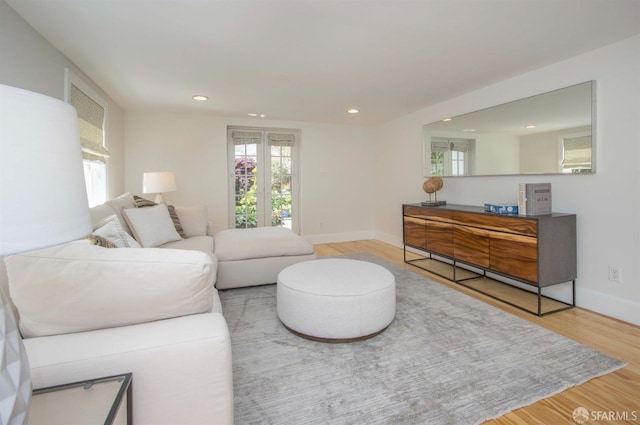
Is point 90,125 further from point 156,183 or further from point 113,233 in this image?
point 113,233

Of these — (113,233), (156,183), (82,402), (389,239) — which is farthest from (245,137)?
(82,402)

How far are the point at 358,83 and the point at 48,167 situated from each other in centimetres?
311

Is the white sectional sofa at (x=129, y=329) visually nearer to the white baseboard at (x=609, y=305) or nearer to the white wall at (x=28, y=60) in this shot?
the white wall at (x=28, y=60)

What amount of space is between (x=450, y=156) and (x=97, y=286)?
4010 millimetres

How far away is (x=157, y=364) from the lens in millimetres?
997

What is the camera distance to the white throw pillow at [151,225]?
2775 millimetres

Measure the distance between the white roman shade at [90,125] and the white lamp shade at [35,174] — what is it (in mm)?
2626

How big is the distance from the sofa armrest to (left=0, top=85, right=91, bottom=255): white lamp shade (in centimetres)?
51

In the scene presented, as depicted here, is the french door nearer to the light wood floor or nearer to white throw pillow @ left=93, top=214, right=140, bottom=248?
white throw pillow @ left=93, top=214, right=140, bottom=248

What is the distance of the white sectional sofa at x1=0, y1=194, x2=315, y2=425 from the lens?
97cm

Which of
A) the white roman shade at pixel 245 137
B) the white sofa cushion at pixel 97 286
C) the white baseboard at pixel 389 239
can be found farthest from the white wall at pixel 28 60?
the white baseboard at pixel 389 239

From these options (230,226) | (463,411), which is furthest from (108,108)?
(463,411)

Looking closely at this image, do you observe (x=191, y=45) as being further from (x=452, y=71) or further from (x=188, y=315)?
(x=452, y=71)

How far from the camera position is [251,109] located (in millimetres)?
4387
